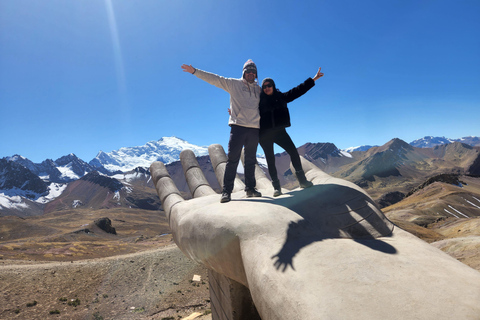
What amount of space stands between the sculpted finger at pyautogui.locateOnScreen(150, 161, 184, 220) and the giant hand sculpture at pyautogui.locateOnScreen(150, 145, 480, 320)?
6.70 ft

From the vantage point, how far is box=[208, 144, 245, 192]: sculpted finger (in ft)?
27.1

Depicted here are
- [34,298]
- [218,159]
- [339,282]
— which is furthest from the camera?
[34,298]

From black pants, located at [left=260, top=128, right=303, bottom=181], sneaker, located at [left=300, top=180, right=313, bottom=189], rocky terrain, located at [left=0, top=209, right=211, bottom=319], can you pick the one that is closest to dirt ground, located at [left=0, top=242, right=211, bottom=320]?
rocky terrain, located at [left=0, top=209, right=211, bottom=319]

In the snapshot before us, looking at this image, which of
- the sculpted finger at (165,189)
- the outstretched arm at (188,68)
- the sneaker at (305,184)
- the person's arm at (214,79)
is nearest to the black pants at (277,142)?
the sneaker at (305,184)

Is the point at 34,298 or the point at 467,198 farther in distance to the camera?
the point at 467,198

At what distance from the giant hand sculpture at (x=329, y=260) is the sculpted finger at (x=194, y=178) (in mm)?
2810

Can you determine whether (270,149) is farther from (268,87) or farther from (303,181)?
(268,87)

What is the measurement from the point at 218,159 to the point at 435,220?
34.5 metres

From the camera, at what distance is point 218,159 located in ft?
28.8

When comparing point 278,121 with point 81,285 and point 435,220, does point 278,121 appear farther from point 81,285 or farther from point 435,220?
point 435,220

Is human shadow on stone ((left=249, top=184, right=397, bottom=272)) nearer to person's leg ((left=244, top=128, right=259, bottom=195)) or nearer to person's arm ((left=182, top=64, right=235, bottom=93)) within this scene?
person's leg ((left=244, top=128, right=259, bottom=195))

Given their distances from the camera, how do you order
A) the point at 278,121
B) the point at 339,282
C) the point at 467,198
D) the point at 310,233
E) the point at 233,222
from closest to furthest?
the point at 339,282 → the point at 310,233 → the point at 233,222 → the point at 278,121 → the point at 467,198

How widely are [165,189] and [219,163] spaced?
194 centimetres

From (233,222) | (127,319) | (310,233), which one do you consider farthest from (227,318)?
(127,319)
